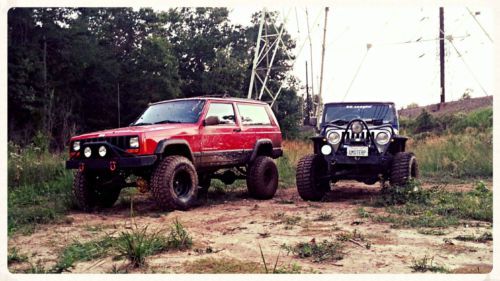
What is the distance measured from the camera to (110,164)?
5523 millimetres

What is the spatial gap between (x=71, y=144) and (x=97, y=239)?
199 cm

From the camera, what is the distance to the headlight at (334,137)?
6.70m

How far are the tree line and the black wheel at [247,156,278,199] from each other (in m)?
1.17

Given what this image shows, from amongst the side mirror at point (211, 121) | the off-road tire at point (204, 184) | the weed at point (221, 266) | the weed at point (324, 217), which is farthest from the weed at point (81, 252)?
the off-road tire at point (204, 184)

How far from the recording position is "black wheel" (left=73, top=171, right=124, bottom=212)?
6.06 m

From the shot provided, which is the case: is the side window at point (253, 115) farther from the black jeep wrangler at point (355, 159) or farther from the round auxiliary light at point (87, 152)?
the round auxiliary light at point (87, 152)

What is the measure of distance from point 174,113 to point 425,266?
169 inches

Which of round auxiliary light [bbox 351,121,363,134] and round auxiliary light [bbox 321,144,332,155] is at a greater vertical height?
round auxiliary light [bbox 351,121,363,134]

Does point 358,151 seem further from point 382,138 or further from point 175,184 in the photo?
point 175,184

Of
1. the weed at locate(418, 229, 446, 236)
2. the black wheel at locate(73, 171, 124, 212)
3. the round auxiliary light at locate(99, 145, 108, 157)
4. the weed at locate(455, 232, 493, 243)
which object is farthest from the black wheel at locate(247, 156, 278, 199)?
the weed at locate(455, 232, 493, 243)

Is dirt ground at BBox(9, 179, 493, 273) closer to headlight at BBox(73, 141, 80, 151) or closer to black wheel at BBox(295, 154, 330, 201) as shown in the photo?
black wheel at BBox(295, 154, 330, 201)

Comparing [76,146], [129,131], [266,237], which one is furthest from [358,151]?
[76,146]

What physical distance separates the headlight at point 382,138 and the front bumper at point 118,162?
310cm
